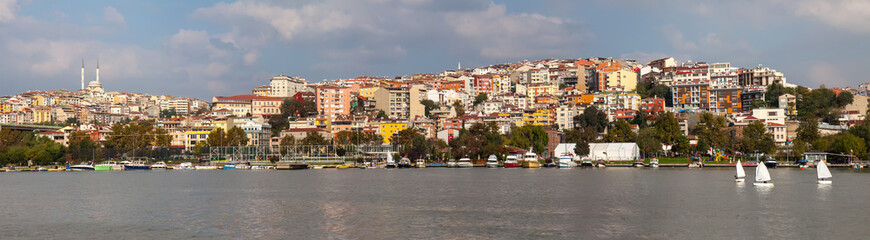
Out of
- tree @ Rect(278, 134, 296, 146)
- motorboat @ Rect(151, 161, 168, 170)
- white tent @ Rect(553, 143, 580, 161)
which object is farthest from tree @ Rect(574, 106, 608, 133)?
motorboat @ Rect(151, 161, 168, 170)

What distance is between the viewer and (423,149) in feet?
289

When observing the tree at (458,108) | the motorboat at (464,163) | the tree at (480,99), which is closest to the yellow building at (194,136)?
the tree at (458,108)

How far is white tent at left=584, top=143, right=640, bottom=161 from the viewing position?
3182 inches

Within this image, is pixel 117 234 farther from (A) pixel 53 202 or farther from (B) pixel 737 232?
(B) pixel 737 232

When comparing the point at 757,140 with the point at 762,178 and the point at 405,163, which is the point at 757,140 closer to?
the point at 405,163

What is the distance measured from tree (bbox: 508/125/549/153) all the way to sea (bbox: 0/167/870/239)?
46.8 meters

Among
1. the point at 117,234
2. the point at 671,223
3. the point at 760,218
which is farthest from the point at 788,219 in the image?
the point at 117,234

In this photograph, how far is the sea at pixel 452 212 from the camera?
2256cm

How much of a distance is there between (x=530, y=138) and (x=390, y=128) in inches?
882

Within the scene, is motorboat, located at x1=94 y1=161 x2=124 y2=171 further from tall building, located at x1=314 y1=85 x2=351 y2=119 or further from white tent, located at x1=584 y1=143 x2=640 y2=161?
white tent, located at x1=584 y1=143 x2=640 y2=161

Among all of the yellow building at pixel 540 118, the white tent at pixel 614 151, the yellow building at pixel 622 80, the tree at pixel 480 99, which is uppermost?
the yellow building at pixel 622 80

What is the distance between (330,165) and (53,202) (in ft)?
166

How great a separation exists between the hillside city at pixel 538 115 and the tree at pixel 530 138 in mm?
162

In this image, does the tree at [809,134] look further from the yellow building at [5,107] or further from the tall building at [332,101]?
the yellow building at [5,107]
